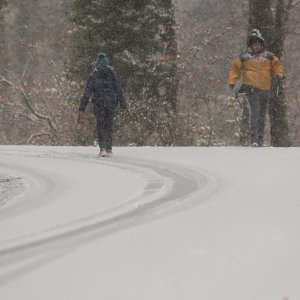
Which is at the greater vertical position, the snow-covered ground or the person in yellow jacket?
the person in yellow jacket

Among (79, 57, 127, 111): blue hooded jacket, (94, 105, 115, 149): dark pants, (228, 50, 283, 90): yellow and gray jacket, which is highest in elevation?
(228, 50, 283, 90): yellow and gray jacket

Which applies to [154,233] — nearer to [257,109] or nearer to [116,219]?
[116,219]

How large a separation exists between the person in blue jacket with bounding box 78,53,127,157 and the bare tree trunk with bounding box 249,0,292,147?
447 cm

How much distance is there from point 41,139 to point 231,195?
22.7 meters

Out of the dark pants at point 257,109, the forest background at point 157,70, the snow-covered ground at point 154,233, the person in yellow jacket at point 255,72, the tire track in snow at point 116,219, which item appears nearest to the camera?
the snow-covered ground at point 154,233

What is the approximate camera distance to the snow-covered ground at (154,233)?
3.43m

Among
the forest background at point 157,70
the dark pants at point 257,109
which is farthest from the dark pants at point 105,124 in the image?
the forest background at point 157,70

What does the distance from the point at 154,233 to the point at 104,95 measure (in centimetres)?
683

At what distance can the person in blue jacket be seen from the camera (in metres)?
11.2

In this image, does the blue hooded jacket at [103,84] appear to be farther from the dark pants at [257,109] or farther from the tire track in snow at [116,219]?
the tire track in snow at [116,219]

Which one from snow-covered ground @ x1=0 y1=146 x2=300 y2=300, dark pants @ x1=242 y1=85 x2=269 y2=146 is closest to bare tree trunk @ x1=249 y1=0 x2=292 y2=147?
dark pants @ x1=242 y1=85 x2=269 y2=146

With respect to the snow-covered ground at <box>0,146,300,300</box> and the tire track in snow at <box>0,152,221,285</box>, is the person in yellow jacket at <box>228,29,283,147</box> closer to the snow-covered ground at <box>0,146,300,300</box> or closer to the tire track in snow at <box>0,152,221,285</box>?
the snow-covered ground at <box>0,146,300,300</box>

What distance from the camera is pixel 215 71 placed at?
26.1 metres

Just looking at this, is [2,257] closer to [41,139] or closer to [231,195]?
[231,195]
